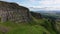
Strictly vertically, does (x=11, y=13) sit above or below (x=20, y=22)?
above

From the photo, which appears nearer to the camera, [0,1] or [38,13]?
[0,1]

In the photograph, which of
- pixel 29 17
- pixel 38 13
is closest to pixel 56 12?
pixel 38 13

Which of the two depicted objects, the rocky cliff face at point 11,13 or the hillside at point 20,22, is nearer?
the hillside at point 20,22

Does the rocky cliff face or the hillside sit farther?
the rocky cliff face

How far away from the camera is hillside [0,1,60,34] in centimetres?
608

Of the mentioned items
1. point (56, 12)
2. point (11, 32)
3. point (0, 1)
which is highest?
point (0, 1)

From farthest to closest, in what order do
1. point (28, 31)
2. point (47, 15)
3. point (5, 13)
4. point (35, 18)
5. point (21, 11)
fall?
point (47, 15) → point (35, 18) → point (21, 11) → point (5, 13) → point (28, 31)

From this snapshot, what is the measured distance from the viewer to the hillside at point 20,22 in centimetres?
608

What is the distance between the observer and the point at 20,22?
7098 mm

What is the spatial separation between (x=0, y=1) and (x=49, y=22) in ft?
8.14

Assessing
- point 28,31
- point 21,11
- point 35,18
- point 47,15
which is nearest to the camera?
point 28,31

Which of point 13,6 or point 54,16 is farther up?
point 13,6

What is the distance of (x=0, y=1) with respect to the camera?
7199 mm

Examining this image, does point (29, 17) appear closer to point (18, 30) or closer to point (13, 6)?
point (13, 6)
